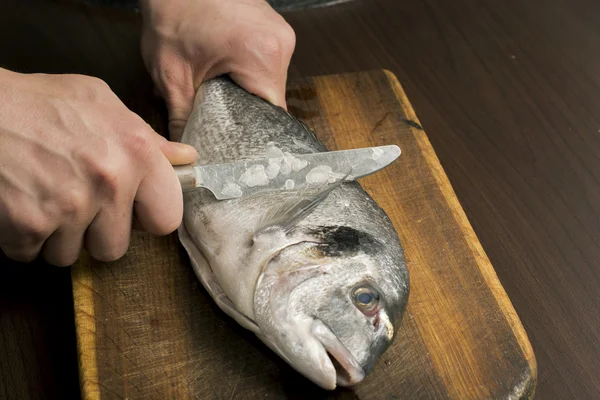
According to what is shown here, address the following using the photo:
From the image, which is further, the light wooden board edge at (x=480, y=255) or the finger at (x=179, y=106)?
the finger at (x=179, y=106)

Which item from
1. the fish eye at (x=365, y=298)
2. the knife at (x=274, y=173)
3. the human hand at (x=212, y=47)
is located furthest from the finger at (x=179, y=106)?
the fish eye at (x=365, y=298)

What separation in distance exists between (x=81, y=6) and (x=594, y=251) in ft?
5.44

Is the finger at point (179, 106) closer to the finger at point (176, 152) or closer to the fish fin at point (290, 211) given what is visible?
the finger at point (176, 152)

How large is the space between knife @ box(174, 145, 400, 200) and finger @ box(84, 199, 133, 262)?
0.12 meters

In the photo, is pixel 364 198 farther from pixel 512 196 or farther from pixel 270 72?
pixel 512 196

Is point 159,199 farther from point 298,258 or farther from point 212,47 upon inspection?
point 212,47

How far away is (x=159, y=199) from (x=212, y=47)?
476 mm

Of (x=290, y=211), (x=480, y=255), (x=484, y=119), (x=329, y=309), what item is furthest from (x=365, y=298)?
(x=484, y=119)

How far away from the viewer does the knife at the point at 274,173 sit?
46.0 inches

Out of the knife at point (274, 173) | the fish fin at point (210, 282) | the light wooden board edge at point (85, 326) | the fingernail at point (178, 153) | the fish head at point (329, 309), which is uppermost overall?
the fingernail at point (178, 153)

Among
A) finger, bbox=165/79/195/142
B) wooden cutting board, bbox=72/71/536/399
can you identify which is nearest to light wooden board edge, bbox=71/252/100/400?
wooden cutting board, bbox=72/71/536/399

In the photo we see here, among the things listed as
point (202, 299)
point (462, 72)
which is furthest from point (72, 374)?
point (462, 72)

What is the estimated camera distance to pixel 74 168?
1031mm

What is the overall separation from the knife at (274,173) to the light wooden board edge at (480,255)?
26 centimetres
